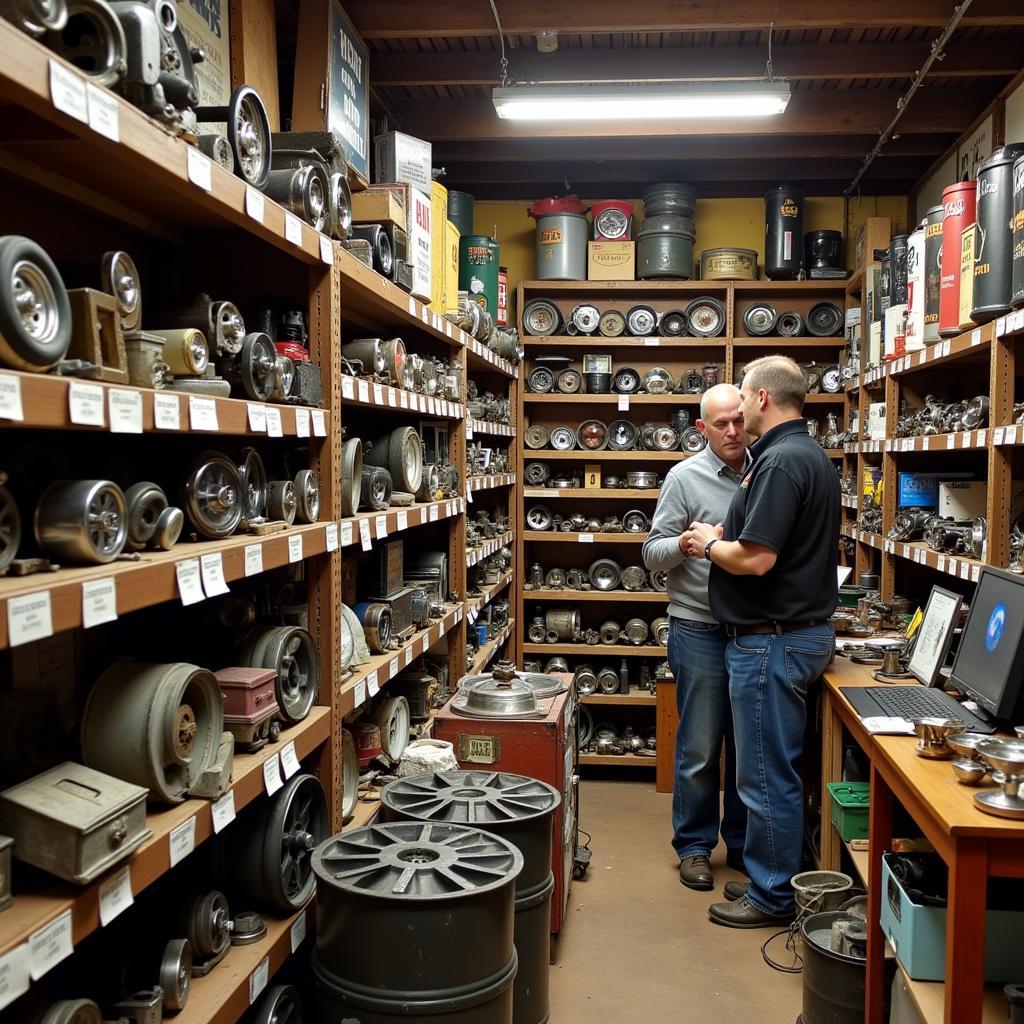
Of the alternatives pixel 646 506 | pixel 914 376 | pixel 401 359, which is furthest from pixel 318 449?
pixel 646 506

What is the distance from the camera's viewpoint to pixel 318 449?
8.86ft

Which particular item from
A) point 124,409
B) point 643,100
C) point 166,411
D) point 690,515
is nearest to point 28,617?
point 124,409

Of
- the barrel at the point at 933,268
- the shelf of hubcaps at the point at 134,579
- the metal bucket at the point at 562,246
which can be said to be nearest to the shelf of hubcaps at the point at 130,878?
the shelf of hubcaps at the point at 134,579

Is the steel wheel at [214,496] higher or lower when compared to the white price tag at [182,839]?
higher

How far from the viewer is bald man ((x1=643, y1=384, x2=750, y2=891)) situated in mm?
4062

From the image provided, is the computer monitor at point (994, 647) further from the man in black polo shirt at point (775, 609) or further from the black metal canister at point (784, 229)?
the black metal canister at point (784, 229)

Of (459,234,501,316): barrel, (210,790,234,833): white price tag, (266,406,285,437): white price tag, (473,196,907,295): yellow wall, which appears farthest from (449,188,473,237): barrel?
(210,790,234,833): white price tag

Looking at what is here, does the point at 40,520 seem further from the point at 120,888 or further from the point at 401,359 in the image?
the point at 401,359

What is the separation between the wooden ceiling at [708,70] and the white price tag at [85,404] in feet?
10.8

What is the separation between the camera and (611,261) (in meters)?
6.29

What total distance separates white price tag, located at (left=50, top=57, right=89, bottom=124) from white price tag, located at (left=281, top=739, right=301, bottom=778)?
148 centimetres

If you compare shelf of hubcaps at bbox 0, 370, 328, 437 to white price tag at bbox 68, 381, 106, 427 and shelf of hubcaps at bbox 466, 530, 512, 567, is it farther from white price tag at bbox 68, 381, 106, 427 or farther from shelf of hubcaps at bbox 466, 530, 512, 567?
shelf of hubcaps at bbox 466, 530, 512, 567

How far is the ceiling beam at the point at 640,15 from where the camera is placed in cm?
407

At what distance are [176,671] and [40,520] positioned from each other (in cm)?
47
